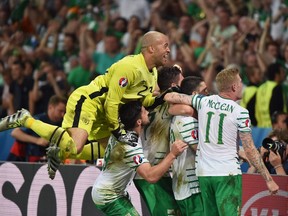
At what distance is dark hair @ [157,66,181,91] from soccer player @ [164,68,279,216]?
3.19ft

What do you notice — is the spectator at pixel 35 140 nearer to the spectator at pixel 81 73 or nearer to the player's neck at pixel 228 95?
the spectator at pixel 81 73

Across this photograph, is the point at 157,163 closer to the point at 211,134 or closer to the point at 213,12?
the point at 211,134

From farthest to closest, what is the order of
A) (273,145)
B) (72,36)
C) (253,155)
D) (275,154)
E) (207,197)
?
(72,36)
(275,154)
(273,145)
(207,197)
(253,155)

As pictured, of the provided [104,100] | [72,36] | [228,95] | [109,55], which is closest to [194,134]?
[228,95]

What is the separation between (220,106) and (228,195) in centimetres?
87

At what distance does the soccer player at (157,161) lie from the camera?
10.1 m

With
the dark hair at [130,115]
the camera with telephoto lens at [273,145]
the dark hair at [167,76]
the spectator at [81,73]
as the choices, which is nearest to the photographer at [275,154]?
the camera with telephoto lens at [273,145]

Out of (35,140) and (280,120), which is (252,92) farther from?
(35,140)

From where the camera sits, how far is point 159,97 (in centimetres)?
1047

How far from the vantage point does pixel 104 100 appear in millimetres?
11055

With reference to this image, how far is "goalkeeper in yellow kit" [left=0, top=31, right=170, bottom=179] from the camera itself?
10602mm

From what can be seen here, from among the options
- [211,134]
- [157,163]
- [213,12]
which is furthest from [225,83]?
[213,12]

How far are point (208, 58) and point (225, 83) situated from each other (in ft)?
24.6

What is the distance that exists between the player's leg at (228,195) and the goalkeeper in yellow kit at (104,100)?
1411 millimetres
